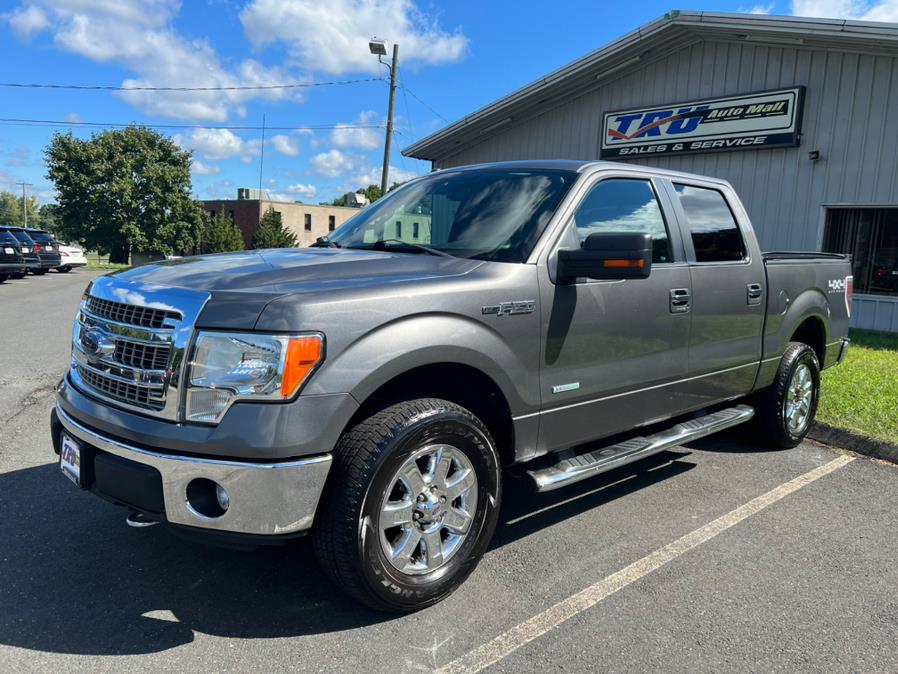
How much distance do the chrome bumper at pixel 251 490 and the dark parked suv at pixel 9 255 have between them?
71.9 feet

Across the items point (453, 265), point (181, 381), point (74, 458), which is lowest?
point (74, 458)

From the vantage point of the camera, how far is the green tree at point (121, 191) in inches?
1838

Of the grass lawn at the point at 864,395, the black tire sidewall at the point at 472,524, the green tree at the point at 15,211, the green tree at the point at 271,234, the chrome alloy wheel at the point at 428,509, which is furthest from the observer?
the green tree at the point at 15,211

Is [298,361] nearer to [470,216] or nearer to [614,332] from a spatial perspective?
[470,216]

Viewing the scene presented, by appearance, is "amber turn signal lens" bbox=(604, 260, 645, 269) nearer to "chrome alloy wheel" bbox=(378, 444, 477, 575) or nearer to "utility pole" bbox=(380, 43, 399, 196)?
"chrome alloy wheel" bbox=(378, 444, 477, 575)

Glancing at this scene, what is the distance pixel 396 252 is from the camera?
361 cm

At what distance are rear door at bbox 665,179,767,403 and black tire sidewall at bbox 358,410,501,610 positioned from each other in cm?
172

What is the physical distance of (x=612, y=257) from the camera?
122 inches

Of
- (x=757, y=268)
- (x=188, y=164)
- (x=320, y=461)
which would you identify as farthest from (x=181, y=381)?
(x=188, y=164)

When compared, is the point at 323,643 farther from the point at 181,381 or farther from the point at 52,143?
the point at 52,143

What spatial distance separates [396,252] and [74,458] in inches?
70.1

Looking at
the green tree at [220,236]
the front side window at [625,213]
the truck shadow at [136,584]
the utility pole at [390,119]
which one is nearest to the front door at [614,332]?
the front side window at [625,213]

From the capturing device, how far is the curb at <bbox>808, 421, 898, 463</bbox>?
5.22 m

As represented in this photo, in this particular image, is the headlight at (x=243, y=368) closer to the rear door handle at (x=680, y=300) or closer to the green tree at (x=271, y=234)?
the rear door handle at (x=680, y=300)
